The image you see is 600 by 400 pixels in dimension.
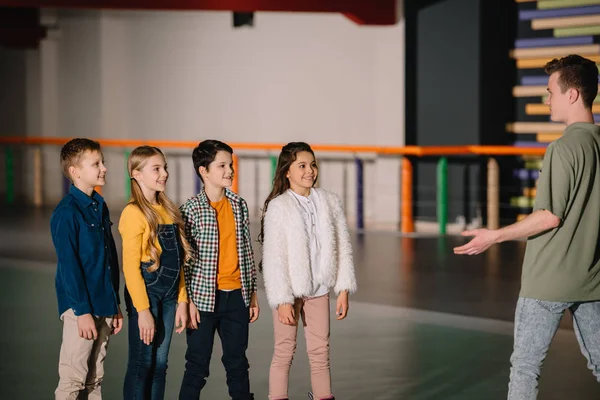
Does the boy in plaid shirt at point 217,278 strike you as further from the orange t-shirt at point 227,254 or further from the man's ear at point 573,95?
the man's ear at point 573,95

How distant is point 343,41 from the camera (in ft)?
40.0

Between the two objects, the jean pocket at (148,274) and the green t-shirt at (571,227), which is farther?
the jean pocket at (148,274)

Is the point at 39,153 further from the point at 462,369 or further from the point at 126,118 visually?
the point at 462,369

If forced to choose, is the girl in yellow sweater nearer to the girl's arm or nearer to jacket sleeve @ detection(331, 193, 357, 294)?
the girl's arm

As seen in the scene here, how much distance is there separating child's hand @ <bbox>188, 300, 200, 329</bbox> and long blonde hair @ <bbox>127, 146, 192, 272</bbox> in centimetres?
18

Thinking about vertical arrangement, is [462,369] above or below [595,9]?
below

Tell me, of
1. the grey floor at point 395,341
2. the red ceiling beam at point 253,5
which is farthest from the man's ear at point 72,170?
the red ceiling beam at point 253,5

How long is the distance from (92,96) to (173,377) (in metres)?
9.88

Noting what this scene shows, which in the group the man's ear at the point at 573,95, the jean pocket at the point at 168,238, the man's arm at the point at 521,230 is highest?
the man's ear at the point at 573,95

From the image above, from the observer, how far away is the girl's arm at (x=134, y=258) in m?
3.77

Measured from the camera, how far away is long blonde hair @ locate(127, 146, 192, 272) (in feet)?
12.6

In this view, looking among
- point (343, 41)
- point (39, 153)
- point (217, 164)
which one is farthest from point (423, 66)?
point (217, 164)

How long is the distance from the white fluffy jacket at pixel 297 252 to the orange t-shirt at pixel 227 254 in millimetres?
113

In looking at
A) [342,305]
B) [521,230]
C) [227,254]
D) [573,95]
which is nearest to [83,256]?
[227,254]
